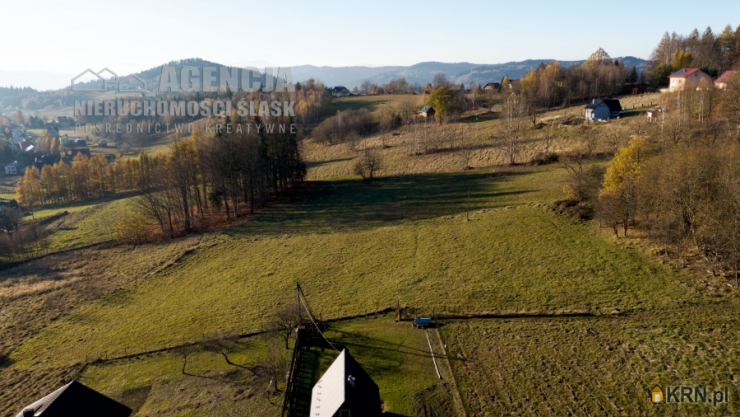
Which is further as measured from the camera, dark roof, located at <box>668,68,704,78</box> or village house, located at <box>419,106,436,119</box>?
village house, located at <box>419,106,436,119</box>

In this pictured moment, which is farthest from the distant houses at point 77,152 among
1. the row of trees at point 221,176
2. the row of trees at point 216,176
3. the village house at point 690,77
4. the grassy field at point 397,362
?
the village house at point 690,77

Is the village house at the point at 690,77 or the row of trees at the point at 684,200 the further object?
the village house at the point at 690,77

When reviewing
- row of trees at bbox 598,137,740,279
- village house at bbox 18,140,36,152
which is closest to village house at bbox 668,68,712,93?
row of trees at bbox 598,137,740,279

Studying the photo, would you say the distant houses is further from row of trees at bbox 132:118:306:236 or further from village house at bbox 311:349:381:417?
village house at bbox 311:349:381:417

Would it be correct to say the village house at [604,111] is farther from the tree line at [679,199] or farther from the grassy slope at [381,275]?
the grassy slope at [381,275]

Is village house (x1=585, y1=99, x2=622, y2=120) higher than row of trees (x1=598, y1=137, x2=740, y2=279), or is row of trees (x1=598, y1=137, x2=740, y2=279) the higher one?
village house (x1=585, y1=99, x2=622, y2=120)

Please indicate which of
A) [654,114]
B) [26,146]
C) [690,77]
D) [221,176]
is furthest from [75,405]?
[26,146]
